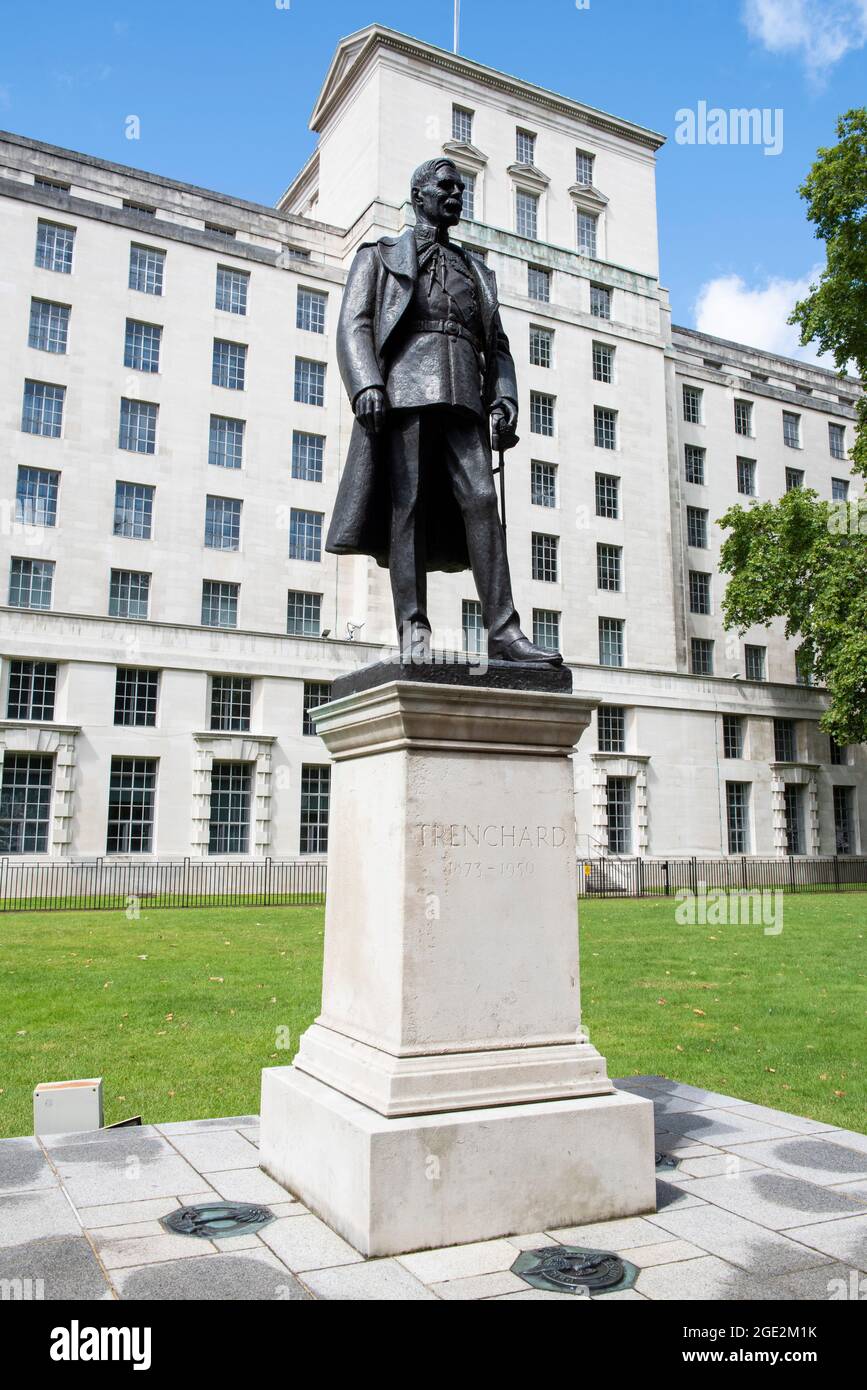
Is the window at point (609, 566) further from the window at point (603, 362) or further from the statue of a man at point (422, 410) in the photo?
the statue of a man at point (422, 410)

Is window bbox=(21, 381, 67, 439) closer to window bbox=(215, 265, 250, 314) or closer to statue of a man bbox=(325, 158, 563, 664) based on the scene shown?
window bbox=(215, 265, 250, 314)

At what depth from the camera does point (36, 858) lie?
32.8 m

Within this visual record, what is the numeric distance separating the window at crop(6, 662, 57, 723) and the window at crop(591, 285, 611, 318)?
2882 centimetres

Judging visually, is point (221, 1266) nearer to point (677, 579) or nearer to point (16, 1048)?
point (16, 1048)

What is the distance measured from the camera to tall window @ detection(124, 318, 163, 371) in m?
37.7

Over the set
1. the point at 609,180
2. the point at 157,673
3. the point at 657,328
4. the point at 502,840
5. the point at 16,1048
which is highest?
the point at 609,180

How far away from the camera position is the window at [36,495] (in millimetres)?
35156

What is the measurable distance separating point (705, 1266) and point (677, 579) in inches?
1777

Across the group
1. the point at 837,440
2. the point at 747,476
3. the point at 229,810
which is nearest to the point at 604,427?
the point at 747,476

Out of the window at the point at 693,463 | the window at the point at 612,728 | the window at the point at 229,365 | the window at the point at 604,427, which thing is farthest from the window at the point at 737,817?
the window at the point at 229,365

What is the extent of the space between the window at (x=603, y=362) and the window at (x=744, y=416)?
9.19m

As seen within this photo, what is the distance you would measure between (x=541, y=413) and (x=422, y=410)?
1596 inches
